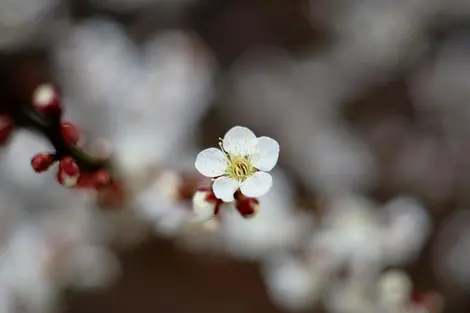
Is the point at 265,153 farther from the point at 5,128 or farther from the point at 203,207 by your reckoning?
the point at 5,128

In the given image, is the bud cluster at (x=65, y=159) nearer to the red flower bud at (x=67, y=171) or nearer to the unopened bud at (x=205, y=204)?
the red flower bud at (x=67, y=171)

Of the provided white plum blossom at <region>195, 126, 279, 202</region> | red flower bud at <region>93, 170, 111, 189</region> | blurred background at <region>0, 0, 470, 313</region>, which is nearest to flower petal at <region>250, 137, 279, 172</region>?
white plum blossom at <region>195, 126, 279, 202</region>

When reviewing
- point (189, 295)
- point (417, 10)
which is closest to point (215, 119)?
point (189, 295)

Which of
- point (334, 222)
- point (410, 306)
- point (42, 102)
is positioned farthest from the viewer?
point (334, 222)

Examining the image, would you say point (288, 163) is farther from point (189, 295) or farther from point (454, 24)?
point (454, 24)

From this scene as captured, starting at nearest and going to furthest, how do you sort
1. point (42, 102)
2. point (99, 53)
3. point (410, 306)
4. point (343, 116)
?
point (42, 102) < point (410, 306) < point (99, 53) < point (343, 116)

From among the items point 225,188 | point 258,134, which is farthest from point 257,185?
point 258,134

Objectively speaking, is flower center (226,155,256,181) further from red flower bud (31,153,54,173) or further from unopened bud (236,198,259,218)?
red flower bud (31,153,54,173)

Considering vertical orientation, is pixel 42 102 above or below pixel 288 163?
below
